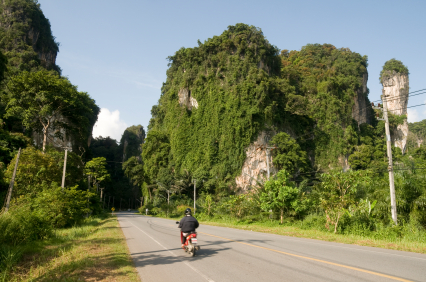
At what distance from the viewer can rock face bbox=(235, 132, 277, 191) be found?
147ft

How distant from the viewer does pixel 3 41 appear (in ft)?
176

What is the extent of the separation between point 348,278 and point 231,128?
137 feet

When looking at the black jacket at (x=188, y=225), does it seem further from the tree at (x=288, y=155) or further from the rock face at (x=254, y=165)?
the rock face at (x=254, y=165)

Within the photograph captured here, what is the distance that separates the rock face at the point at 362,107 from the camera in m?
60.7

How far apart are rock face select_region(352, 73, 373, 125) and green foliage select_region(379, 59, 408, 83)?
16166 millimetres

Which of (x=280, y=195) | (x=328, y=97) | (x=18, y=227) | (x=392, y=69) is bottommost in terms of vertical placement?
(x=18, y=227)

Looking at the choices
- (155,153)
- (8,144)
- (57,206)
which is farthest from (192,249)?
(155,153)

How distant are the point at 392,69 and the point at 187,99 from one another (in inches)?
2369

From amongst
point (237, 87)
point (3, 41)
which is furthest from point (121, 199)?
point (237, 87)

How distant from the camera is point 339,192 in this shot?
1534 cm

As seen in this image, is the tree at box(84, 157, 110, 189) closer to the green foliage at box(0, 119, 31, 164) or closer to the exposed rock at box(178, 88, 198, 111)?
the green foliage at box(0, 119, 31, 164)

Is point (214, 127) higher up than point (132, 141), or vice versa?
point (132, 141)

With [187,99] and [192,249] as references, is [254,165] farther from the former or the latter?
[192,249]

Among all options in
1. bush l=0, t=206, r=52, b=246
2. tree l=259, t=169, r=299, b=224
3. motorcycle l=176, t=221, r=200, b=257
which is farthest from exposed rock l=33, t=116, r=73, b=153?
motorcycle l=176, t=221, r=200, b=257
